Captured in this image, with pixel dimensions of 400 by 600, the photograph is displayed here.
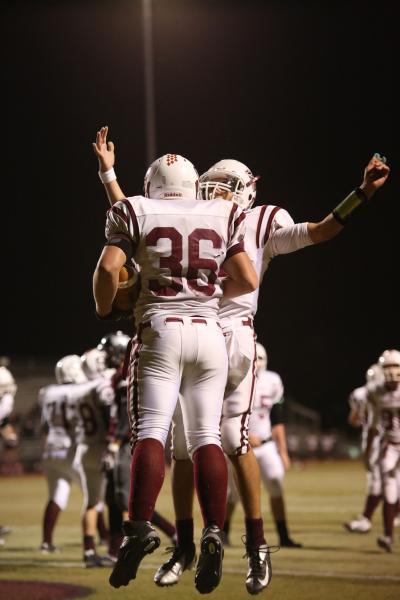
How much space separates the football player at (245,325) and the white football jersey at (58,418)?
5.83 metres

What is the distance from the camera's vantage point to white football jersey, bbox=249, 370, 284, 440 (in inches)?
464

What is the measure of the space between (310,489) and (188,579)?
38.0 feet

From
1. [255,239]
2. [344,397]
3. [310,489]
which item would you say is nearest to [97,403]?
[255,239]

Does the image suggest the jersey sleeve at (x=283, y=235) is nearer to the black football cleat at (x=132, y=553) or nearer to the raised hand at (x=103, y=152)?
the raised hand at (x=103, y=152)

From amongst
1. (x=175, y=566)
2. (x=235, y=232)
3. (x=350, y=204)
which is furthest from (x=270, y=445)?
(x=235, y=232)

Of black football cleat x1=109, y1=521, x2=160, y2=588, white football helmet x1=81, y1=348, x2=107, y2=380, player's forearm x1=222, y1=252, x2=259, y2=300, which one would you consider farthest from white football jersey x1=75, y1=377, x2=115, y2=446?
black football cleat x1=109, y1=521, x2=160, y2=588

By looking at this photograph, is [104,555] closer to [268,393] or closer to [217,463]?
[268,393]

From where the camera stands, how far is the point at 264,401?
11977 mm

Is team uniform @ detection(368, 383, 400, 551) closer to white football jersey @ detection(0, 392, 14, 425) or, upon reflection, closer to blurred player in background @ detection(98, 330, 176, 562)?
blurred player in background @ detection(98, 330, 176, 562)

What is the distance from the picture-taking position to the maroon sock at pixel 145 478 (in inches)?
197

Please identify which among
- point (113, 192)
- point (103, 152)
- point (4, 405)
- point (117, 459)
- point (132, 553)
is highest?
point (103, 152)

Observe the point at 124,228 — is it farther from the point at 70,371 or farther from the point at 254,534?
the point at 70,371

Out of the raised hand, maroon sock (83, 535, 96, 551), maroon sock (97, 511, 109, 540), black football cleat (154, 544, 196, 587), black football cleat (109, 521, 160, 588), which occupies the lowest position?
maroon sock (97, 511, 109, 540)

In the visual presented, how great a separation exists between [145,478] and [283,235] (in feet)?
5.36
